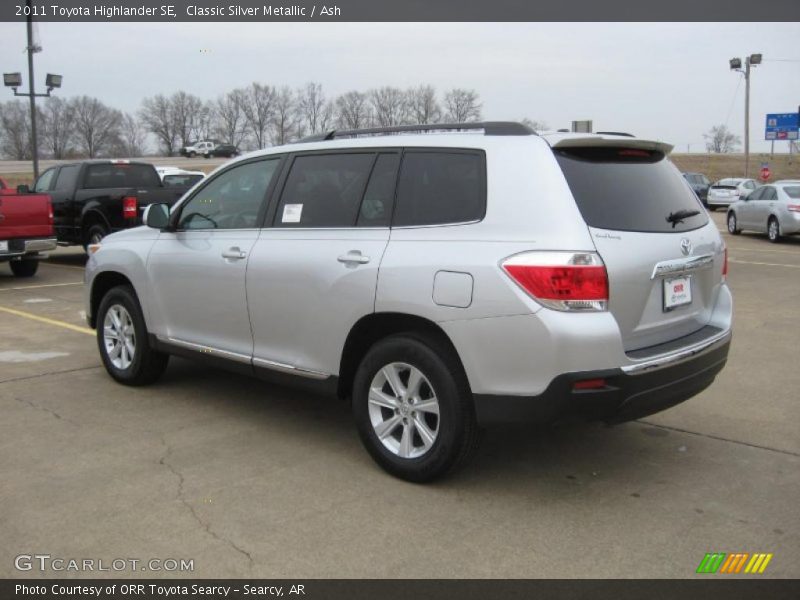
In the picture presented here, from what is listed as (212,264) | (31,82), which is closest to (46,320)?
(212,264)

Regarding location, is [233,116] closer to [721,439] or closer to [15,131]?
[15,131]

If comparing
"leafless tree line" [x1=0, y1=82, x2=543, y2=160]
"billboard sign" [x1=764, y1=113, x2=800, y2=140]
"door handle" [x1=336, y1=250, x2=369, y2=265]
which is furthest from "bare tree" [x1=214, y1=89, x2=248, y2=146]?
"door handle" [x1=336, y1=250, x2=369, y2=265]

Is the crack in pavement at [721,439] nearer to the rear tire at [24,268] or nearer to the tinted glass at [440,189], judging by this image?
the tinted glass at [440,189]

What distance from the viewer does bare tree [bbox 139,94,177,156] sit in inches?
3858

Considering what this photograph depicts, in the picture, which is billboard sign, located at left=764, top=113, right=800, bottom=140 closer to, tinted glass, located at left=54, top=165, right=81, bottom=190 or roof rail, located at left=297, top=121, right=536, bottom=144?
tinted glass, located at left=54, top=165, right=81, bottom=190

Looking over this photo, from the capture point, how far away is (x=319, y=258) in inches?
171

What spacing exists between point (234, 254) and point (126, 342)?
5.19ft

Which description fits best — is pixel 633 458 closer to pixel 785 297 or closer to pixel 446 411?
pixel 446 411

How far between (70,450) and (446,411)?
2352 millimetres

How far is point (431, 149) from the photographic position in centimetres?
414

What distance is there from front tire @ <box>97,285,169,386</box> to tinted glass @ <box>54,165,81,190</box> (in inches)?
347

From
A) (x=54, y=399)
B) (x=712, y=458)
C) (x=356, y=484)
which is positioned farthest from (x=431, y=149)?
(x=54, y=399)

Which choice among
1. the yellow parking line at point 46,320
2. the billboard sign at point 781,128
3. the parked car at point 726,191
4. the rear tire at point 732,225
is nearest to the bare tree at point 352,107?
the billboard sign at point 781,128

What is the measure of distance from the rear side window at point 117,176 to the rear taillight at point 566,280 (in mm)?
12064
